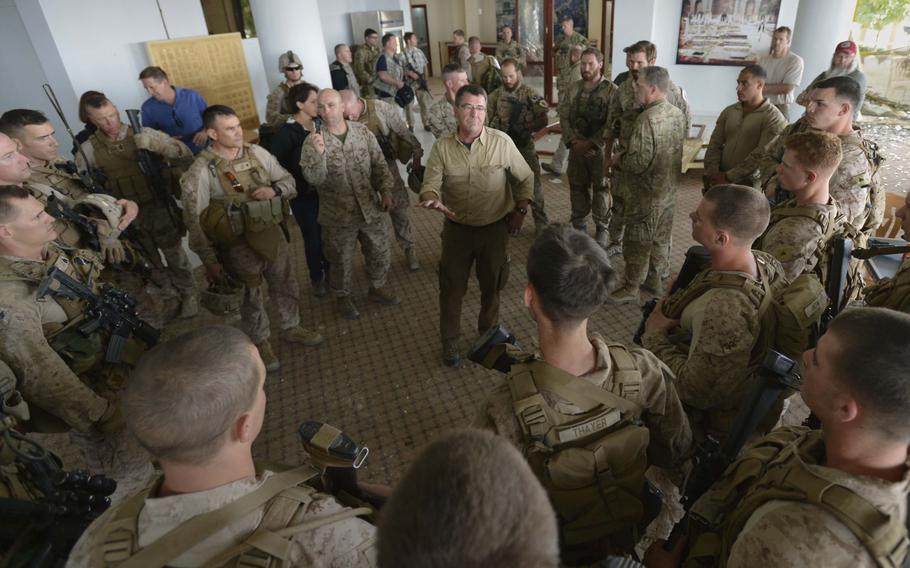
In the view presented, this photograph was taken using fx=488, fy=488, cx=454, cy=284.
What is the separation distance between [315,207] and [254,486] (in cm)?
319

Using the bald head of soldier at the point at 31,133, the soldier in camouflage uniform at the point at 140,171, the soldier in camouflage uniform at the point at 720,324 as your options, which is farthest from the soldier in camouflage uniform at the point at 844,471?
the soldier in camouflage uniform at the point at 140,171

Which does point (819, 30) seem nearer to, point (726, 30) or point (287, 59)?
point (726, 30)

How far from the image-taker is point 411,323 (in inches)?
156

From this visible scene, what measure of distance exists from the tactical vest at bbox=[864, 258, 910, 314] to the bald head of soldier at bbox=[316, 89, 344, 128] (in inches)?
126

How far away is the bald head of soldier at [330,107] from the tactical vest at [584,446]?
2696 mm

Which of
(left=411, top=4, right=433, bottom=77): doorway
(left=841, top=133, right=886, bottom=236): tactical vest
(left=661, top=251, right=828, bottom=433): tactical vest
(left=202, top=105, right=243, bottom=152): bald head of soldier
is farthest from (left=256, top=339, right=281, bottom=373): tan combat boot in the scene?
(left=411, top=4, right=433, bottom=77): doorway

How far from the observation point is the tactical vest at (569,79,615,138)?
15.0ft

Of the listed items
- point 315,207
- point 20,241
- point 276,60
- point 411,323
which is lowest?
point 411,323

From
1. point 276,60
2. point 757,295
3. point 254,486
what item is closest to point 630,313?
point 757,295

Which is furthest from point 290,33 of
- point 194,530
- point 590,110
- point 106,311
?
point 194,530

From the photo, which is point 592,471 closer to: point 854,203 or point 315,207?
point 854,203

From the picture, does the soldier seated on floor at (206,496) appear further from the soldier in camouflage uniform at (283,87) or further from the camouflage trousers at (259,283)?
the soldier in camouflage uniform at (283,87)

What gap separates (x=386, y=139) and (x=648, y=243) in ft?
7.62

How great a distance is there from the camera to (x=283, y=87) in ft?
16.5
